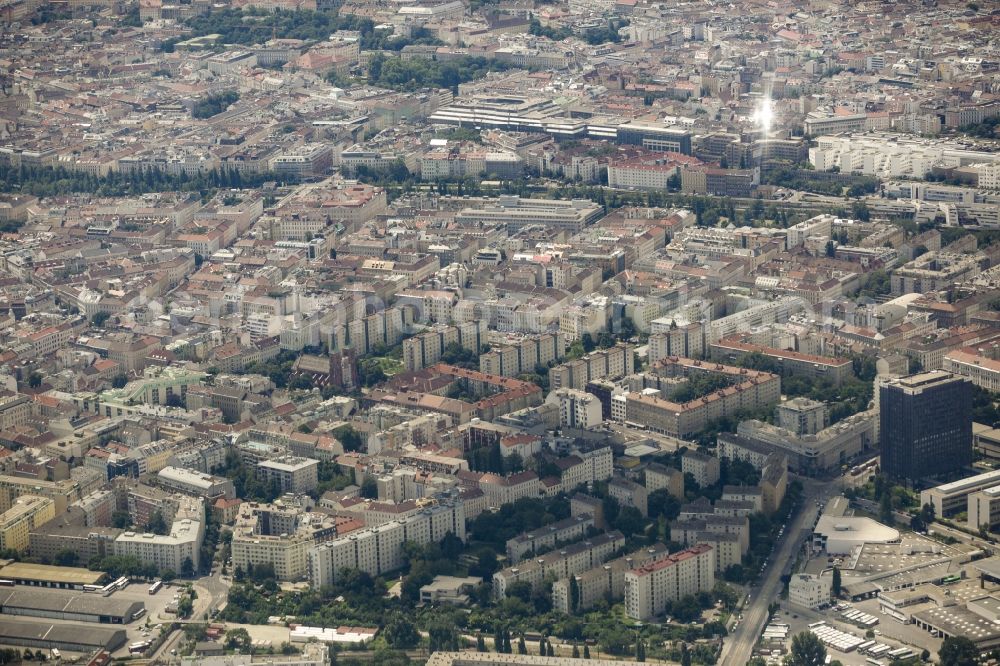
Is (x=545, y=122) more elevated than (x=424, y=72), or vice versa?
(x=424, y=72)

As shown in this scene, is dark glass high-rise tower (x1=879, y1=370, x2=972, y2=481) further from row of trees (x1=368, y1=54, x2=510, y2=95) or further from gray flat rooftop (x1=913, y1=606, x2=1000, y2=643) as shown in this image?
row of trees (x1=368, y1=54, x2=510, y2=95)

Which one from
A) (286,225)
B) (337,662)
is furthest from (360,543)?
(286,225)

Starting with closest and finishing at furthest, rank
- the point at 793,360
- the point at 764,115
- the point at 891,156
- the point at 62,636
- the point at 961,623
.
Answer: the point at 961,623 → the point at 62,636 → the point at 793,360 → the point at 891,156 → the point at 764,115

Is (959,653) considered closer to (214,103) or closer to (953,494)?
(953,494)

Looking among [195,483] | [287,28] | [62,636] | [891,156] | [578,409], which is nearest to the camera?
[62,636]

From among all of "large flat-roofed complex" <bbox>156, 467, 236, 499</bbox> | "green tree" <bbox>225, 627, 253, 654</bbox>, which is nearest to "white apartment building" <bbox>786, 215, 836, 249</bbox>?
"large flat-roofed complex" <bbox>156, 467, 236, 499</bbox>

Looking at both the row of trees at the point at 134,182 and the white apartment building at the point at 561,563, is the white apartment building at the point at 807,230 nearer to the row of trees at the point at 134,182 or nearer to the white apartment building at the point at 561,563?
the row of trees at the point at 134,182

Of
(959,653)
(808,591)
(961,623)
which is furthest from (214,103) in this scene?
(959,653)
